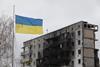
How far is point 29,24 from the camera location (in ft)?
115

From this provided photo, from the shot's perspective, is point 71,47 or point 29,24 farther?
point 71,47

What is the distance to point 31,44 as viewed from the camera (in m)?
110

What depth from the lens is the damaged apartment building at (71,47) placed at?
8624 cm

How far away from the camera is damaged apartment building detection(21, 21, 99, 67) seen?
8624cm

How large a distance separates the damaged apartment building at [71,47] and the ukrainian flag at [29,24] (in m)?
50.8

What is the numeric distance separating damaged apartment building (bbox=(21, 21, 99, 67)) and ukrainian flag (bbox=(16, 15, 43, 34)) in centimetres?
5082

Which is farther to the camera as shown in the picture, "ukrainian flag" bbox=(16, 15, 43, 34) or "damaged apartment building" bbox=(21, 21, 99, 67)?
"damaged apartment building" bbox=(21, 21, 99, 67)

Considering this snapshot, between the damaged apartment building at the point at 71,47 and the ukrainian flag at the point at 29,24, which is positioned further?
the damaged apartment building at the point at 71,47

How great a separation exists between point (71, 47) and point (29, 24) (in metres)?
54.8

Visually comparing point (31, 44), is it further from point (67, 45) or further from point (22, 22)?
point (22, 22)

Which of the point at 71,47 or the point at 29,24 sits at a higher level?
the point at 29,24

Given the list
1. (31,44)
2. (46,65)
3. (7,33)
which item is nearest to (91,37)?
(46,65)

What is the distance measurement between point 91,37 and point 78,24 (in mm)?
4541

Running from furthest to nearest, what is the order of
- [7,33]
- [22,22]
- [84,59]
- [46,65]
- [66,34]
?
[46,65] → [66,34] → [84,59] → [7,33] → [22,22]
